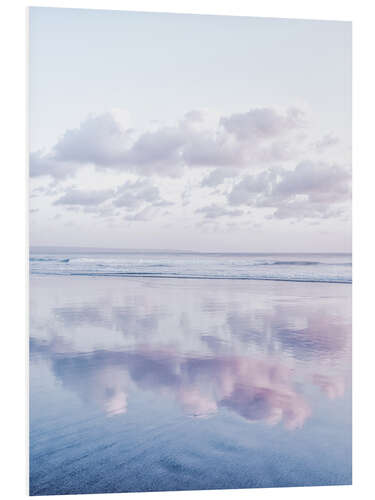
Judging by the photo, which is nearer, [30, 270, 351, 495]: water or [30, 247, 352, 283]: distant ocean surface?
[30, 270, 351, 495]: water

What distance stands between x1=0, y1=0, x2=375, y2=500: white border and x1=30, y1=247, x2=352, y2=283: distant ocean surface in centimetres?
37

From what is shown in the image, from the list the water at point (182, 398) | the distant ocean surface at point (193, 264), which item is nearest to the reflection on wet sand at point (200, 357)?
the water at point (182, 398)

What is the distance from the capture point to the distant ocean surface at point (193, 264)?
11.3 feet

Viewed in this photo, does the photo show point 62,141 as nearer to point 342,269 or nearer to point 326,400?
point 342,269

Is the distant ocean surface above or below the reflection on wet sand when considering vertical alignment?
above

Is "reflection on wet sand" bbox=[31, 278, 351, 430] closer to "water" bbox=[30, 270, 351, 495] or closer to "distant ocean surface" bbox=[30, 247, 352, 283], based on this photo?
"water" bbox=[30, 270, 351, 495]

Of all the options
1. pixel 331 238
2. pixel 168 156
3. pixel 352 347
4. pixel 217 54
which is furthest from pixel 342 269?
pixel 217 54

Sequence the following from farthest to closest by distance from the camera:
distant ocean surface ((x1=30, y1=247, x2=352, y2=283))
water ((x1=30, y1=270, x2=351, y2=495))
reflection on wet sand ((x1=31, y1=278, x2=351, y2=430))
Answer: distant ocean surface ((x1=30, y1=247, x2=352, y2=283)), reflection on wet sand ((x1=31, y1=278, x2=351, y2=430)), water ((x1=30, y1=270, x2=351, y2=495))

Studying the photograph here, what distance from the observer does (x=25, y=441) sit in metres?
2.64

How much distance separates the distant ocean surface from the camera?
346 cm

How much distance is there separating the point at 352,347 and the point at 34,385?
5.75 ft

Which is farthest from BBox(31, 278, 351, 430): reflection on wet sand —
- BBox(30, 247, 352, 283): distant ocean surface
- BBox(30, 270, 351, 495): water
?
BBox(30, 247, 352, 283): distant ocean surface

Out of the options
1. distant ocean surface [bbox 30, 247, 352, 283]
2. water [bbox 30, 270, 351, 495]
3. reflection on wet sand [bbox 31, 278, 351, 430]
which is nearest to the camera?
water [bbox 30, 270, 351, 495]
